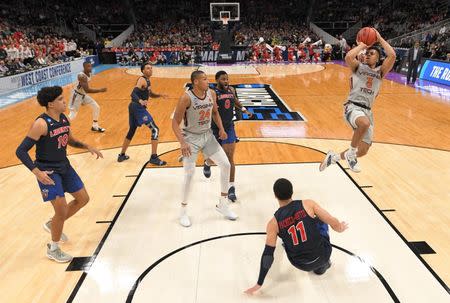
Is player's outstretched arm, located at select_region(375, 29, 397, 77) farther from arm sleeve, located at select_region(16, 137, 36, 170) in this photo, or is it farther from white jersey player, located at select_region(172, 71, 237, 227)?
arm sleeve, located at select_region(16, 137, 36, 170)

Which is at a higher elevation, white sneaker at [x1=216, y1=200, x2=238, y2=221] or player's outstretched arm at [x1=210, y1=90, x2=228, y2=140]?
player's outstretched arm at [x1=210, y1=90, x2=228, y2=140]

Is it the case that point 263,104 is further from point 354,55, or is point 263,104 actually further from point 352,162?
point 354,55

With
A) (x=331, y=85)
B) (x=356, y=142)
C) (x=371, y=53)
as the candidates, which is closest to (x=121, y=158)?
(x=356, y=142)

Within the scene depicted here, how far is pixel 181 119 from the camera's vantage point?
4.86 m

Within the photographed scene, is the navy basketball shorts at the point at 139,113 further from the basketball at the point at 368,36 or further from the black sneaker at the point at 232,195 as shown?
the basketball at the point at 368,36

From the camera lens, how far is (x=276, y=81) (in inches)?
716

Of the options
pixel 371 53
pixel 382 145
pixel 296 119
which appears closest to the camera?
pixel 371 53

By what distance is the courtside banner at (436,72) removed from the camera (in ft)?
52.8

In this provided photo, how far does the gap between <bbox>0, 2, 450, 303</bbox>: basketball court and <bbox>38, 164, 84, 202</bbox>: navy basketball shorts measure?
33.1 inches

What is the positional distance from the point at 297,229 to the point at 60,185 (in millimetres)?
2576

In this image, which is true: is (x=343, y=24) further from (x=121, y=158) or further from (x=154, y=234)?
(x=154, y=234)

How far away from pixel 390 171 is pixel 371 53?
2456 mm

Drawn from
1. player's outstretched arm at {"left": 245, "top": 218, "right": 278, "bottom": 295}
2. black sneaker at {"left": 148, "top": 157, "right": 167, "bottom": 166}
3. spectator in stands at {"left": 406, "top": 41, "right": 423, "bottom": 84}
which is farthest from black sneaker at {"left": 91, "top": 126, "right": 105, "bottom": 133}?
spectator in stands at {"left": 406, "top": 41, "right": 423, "bottom": 84}

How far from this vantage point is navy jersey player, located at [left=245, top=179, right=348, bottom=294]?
342cm
